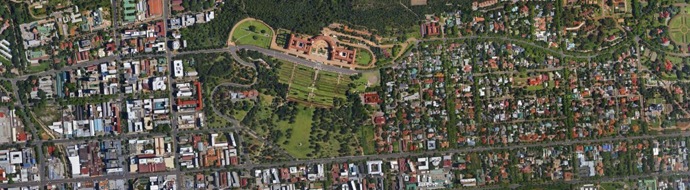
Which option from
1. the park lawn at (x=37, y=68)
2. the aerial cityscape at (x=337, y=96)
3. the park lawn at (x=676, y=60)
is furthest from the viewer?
the park lawn at (x=676, y=60)

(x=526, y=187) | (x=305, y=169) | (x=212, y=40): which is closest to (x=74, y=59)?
(x=212, y=40)

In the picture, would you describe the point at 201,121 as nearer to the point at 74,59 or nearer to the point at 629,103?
the point at 74,59

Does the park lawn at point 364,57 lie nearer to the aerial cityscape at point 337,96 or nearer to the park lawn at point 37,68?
the aerial cityscape at point 337,96

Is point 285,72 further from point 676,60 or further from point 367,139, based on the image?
point 676,60

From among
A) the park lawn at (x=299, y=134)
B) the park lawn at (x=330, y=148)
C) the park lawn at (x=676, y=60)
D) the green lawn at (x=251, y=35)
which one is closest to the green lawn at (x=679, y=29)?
the park lawn at (x=676, y=60)

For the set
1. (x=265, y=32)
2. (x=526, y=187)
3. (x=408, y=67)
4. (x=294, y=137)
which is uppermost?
(x=265, y=32)

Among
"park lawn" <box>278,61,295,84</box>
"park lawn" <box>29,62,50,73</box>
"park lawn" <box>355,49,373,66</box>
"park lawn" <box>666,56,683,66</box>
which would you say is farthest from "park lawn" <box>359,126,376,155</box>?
"park lawn" <box>29,62,50,73</box>
